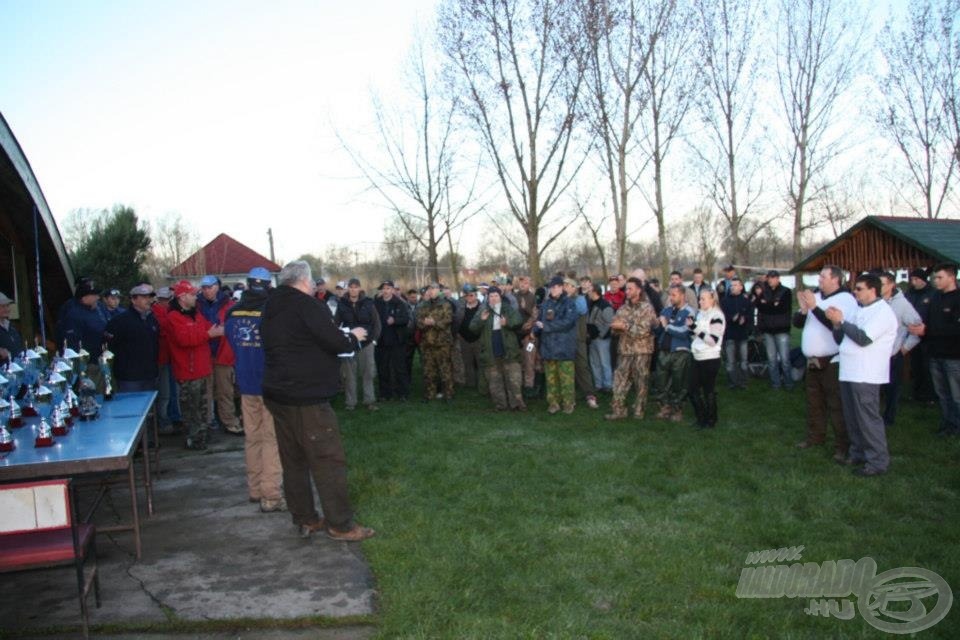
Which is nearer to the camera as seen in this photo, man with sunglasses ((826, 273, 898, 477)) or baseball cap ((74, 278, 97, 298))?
man with sunglasses ((826, 273, 898, 477))

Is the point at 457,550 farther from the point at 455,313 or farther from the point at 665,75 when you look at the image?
the point at 665,75

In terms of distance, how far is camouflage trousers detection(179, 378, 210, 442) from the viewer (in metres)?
8.38

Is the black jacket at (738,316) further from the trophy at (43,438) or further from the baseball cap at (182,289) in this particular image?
the trophy at (43,438)

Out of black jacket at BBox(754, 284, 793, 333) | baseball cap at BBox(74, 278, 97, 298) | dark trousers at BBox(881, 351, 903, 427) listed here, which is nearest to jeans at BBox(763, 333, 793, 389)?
black jacket at BBox(754, 284, 793, 333)

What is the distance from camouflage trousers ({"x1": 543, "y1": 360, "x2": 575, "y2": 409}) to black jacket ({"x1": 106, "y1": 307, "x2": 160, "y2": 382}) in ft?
16.7

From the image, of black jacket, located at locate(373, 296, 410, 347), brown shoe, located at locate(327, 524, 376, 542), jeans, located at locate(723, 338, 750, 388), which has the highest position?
black jacket, located at locate(373, 296, 410, 347)

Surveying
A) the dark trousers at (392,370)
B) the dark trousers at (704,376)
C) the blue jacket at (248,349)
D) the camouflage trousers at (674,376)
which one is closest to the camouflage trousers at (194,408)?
the blue jacket at (248,349)

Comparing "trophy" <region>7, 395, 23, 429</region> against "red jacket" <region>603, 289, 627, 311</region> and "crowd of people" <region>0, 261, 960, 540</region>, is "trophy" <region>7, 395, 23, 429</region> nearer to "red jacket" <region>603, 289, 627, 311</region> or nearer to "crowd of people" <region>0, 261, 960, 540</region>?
"crowd of people" <region>0, 261, 960, 540</region>

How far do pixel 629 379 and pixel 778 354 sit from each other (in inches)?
114

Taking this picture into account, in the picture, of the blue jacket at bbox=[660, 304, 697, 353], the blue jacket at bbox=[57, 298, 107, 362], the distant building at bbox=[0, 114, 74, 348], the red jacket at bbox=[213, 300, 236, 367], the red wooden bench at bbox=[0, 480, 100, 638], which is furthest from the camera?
the red jacket at bbox=[213, 300, 236, 367]

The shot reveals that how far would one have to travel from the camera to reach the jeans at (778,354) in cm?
1071

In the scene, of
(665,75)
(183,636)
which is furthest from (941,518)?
(665,75)

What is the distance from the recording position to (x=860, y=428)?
6363 millimetres

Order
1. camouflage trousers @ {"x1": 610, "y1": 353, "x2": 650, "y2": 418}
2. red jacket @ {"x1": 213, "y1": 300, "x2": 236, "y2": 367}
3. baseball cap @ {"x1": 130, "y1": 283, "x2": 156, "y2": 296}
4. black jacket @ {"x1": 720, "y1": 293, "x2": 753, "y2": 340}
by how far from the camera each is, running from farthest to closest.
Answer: black jacket @ {"x1": 720, "y1": 293, "x2": 753, "y2": 340} → camouflage trousers @ {"x1": 610, "y1": 353, "x2": 650, "y2": 418} → red jacket @ {"x1": 213, "y1": 300, "x2": 236, "y2": 367} → baseball cap @ {"x1": 130, "y1": 283, "x2": 156, "y2": 296}
